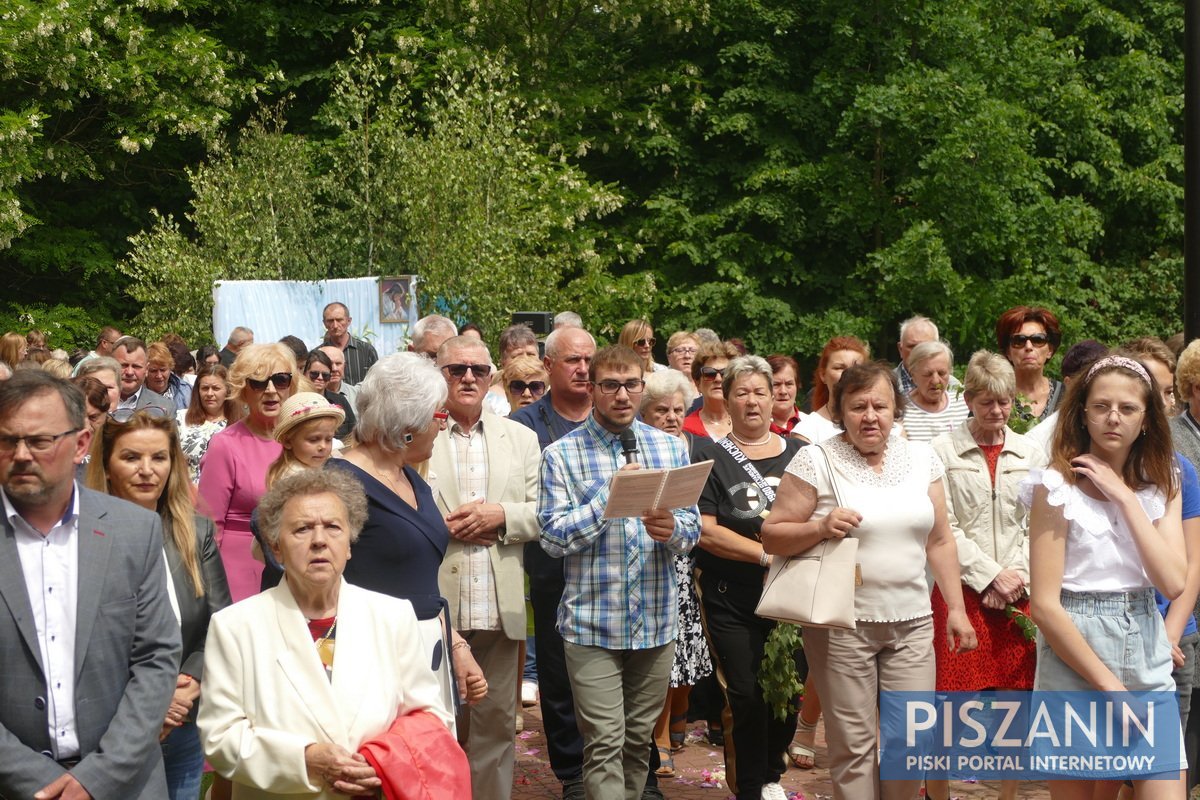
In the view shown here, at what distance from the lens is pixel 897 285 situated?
21.6 metres

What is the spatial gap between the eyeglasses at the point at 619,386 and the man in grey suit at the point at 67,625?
8.02 ft

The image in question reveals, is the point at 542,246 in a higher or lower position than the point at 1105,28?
lower

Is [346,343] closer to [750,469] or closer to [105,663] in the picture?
[750,469]

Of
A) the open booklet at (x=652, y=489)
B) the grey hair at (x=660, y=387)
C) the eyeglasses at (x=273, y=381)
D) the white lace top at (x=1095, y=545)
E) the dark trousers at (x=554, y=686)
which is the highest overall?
the eyeglasses at (x=273, y=381)

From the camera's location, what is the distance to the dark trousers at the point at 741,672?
258 inches

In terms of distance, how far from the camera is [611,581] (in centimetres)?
595

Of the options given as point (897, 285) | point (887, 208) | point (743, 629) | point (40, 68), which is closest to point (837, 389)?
point (743, 629)

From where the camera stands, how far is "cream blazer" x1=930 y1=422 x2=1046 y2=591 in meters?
6.54

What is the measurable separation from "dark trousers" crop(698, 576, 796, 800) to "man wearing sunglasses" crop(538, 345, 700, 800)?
0.57 metres

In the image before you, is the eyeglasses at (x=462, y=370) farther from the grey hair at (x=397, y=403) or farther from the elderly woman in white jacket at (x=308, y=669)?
the elderly woman in white jacket at (x=308, y=669)

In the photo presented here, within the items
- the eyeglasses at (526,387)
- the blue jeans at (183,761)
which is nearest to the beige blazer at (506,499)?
the blue jeans at (183,761)

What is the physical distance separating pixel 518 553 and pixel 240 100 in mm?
20758

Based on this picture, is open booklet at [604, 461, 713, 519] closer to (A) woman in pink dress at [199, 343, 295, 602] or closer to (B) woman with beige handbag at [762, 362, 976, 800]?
(B) woman with beige handbag at [762, 362, 976, 800]

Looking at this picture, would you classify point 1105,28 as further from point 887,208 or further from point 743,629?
point 743,629
